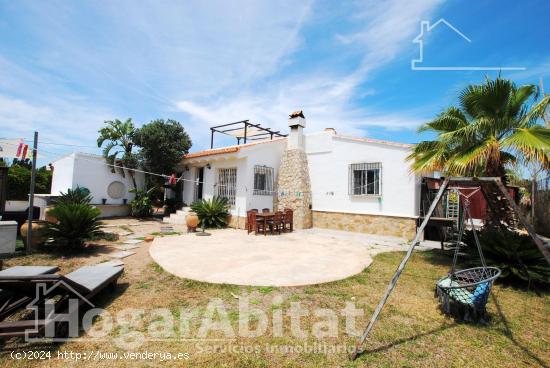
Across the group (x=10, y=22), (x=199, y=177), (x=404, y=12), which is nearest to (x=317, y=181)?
(x=199, y=177)

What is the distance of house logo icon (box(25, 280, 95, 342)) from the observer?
306 centimetres

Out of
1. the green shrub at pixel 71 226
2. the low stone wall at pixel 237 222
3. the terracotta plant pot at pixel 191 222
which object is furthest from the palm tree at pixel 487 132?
the green shrub at pixel 71 226

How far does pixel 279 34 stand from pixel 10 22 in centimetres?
722

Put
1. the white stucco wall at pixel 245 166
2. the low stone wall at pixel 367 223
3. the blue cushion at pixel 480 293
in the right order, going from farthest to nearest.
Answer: the white stucco wall at pixel 245 166, the low stone wall at pixel 367 223, the blue cushion at pixel 480 293

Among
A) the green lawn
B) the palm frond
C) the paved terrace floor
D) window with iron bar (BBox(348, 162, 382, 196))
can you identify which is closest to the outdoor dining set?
the paved terrace floor

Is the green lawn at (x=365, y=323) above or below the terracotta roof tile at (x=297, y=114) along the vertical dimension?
below

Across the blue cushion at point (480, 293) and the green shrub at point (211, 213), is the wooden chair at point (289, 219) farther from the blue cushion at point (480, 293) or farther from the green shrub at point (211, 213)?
the blue cushion at point (480, 293)

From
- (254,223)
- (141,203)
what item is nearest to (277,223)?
(254,223)

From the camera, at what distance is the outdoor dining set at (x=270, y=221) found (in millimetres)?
10820

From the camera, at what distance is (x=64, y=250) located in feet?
23.5

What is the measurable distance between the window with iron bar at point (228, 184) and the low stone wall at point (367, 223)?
446 cm

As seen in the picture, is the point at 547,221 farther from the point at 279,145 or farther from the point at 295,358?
the point at 295,358

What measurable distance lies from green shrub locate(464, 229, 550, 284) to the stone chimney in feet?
25.7

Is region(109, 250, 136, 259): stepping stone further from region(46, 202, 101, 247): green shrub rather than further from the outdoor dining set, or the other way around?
the outdoor dining set
